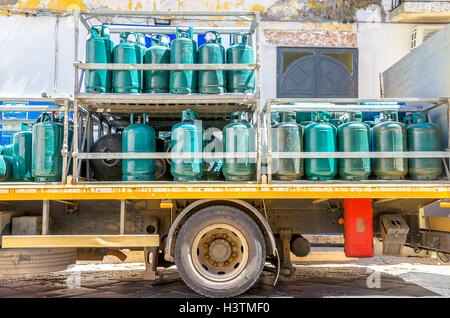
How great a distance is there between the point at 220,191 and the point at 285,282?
253cm

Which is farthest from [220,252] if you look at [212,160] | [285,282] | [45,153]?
[45,153]

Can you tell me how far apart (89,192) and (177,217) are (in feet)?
3.54

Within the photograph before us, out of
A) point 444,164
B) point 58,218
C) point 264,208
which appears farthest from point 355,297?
point 58,218

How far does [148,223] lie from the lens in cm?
537

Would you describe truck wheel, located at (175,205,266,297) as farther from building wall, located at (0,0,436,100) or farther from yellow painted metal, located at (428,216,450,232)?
building wall, located at (0,0,436,100)

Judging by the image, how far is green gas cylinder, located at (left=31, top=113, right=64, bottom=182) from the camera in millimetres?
5008

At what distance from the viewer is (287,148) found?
515 centimetres

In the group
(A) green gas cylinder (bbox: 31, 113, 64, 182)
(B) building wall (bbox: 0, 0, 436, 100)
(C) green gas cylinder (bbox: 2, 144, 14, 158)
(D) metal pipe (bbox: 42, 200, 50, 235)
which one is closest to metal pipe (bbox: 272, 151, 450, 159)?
(A) green gas cylinder (bbox: 31, 113, 64, 182)

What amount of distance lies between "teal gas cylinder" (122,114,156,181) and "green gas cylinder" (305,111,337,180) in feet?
6.53

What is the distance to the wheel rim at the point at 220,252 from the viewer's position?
5.02m

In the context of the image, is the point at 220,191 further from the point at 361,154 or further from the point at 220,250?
the point at 361,154

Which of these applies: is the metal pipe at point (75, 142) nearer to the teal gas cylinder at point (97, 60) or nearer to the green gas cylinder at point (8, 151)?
the teal gas cylinder at point (97, 60)
